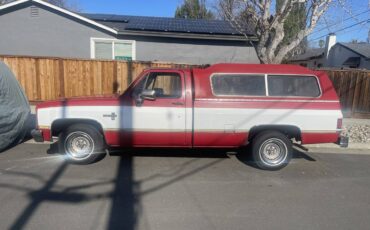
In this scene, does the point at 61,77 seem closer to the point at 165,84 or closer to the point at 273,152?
the point at 165,84

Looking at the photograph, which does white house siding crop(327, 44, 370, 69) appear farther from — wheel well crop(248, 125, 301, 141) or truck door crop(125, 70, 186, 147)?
truck door crop(125, 70, 186, 147)

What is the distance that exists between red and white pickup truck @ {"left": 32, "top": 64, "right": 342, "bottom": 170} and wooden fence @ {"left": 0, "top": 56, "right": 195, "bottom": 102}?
242 inches

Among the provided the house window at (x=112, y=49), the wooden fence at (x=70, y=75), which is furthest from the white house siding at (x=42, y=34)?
the wooden fence at (x=70, y=75)

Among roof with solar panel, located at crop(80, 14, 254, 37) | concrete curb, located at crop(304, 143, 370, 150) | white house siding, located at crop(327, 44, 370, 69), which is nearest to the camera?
concrete curb, located at crop(304, 143, 370, 150)

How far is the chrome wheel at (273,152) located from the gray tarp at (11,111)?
5.46 m

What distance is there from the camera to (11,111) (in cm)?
766

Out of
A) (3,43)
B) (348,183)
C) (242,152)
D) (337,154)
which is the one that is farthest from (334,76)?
(3,43)

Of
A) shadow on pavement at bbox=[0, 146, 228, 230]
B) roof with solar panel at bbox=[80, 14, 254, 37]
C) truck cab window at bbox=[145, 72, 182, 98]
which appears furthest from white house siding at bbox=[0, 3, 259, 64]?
shadow on pavement at bbox=[0, 146, 228, 230]

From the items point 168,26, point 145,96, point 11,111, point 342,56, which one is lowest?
point 11,111

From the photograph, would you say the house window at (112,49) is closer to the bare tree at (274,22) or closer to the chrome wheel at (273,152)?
the bare tree at (274,22)

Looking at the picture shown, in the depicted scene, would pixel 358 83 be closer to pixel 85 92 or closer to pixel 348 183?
pixel 348 183

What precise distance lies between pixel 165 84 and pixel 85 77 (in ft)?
22.3

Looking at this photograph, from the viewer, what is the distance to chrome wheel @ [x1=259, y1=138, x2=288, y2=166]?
642 cm

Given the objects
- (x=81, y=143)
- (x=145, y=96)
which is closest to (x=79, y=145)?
(x=81, y=143)
